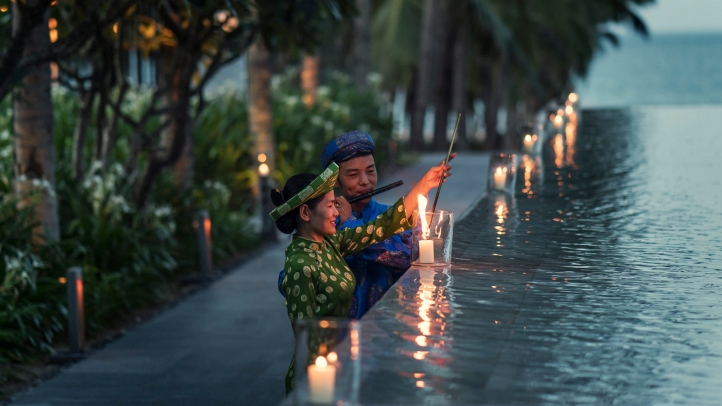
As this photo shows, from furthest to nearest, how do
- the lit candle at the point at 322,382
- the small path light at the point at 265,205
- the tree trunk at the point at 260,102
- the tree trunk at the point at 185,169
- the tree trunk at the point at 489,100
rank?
1. the tree trunk at the point at 489,100
2. the tree trunk at the point at 260,102
3. the small path light at the point at 265,205
4. the tree trunk at the point at 185,169
5. the lit candle at the point at 322,382

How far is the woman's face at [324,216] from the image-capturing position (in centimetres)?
395

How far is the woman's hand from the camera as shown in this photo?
4414 millimetres

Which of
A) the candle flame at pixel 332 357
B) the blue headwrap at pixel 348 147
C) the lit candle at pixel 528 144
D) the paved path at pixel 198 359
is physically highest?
the blue headwrap at pixel 348 147

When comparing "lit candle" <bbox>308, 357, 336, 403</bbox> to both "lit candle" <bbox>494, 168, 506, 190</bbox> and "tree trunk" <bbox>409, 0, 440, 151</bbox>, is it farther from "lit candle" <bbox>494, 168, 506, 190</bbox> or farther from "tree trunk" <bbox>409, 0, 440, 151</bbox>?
"tree trunk" <bbox>409, 0, 440, 151</bbox>

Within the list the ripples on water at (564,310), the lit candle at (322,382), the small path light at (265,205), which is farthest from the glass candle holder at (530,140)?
the lit candle at (322,382)

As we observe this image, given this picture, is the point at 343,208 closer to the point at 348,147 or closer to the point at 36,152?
the point at 348,147

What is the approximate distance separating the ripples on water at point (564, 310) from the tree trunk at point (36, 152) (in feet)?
11.8

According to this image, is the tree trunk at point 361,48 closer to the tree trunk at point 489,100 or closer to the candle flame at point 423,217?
the tree trunk at point 489,100

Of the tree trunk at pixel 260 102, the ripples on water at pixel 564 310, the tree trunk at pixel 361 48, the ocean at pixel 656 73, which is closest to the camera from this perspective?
the ripples on water at pixel 564 310

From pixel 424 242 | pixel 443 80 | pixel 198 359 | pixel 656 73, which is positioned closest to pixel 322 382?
pixel 424 242

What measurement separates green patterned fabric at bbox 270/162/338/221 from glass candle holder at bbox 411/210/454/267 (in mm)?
418

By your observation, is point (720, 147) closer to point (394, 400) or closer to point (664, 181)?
point (664, 181)

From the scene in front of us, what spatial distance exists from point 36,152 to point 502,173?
145 inches

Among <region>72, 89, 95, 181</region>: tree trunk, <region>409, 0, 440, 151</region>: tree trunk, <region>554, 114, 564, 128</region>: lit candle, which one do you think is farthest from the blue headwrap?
<region>409, 0, 440, 151</region>: tree trunk
